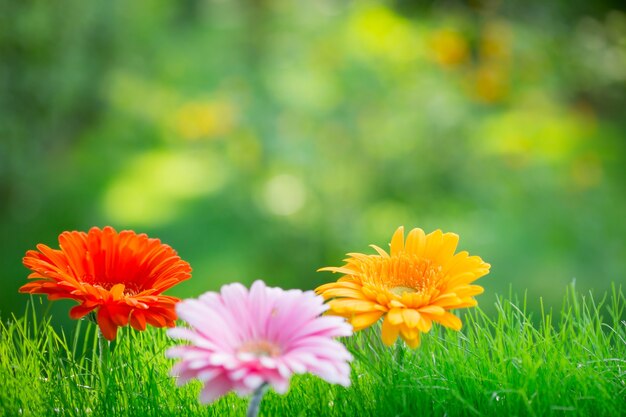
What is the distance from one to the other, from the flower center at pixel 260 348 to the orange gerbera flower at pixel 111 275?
88 mm

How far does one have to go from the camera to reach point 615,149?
251 centimetres

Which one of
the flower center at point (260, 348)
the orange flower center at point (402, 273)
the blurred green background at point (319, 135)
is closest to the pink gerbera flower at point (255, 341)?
the flower center at point (260, 348)

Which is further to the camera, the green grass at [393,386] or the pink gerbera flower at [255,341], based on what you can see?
the green grass at [393,386]

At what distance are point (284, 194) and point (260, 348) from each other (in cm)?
165

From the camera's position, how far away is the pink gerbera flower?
0.48 meters

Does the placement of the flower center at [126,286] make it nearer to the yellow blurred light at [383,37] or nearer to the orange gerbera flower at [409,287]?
the orange gerbera flower at [409,287]

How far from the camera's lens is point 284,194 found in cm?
218

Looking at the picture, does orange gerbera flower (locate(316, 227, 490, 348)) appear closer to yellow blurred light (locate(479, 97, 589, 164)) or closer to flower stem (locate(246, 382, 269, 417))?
flower stem (locate(246, 382, 269, 417))

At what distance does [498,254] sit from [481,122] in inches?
15.8

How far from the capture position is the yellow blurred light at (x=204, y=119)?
2.44 metres

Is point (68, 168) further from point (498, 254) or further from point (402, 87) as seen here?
point (498, 254)

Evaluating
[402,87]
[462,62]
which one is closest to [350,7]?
[462,62]

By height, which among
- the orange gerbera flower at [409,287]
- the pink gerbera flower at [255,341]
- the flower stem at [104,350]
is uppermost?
the orange gerbera flower at [409,287]

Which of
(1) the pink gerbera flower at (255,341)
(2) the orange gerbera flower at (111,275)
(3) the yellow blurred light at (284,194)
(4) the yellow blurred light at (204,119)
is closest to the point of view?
(1) the pink gerbera flower at (255,341)
